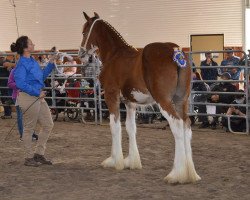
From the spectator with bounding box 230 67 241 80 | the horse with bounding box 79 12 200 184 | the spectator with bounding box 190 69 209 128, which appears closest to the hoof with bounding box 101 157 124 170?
the horse with bounding box 79 12 200 184

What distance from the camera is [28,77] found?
262 inches

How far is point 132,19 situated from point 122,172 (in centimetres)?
1421

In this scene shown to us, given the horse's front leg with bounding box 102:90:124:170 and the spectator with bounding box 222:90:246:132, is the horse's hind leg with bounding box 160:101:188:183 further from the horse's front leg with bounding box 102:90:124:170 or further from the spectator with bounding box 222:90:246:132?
the spectator with bounding box 222:90:246:132

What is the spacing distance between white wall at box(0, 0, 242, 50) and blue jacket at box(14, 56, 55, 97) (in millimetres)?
12433

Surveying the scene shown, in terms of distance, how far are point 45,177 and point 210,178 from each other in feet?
6.80

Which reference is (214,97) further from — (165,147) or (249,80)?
(165,147)

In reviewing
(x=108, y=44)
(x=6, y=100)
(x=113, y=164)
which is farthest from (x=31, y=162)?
(x=6, y=100)

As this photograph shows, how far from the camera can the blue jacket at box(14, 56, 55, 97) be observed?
652 cm

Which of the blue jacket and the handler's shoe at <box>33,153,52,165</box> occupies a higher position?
the blue jacket

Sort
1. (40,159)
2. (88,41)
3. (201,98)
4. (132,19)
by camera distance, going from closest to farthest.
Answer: (40,159)
(88,41)
(201,98)
(132,19)

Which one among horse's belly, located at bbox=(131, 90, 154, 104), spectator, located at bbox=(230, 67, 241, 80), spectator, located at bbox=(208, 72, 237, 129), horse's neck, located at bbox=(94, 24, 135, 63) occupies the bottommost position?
spectator, located at bbox=(208, 72, 237, 129)

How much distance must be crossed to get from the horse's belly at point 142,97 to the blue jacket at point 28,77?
135 centimetres

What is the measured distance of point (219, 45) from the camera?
18328 millimetres

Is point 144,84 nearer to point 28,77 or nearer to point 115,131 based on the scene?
point 115,131
